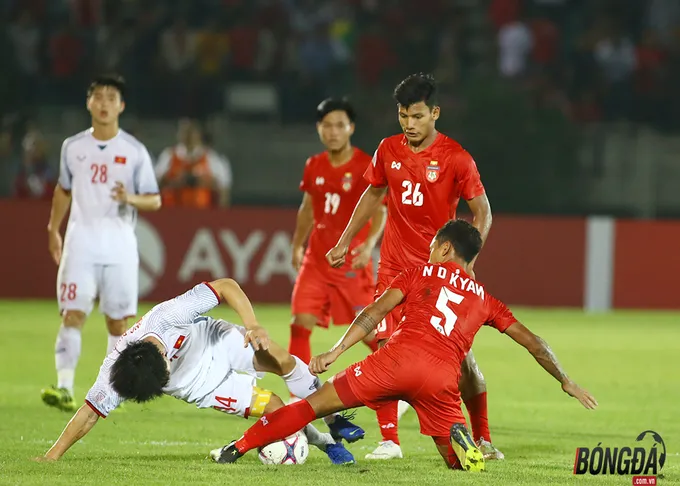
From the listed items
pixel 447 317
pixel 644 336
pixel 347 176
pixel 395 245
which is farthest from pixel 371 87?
pixel 447 317

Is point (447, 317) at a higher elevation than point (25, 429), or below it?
higher

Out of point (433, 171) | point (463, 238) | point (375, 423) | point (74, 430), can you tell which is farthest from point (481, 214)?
point (74, 430)

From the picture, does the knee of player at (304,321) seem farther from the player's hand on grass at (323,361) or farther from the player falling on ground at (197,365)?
the player's hand on grass at (323,361)

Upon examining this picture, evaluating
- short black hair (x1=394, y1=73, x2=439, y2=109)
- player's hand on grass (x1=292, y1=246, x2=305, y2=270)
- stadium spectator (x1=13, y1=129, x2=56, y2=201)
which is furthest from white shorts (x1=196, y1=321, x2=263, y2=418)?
stadium spectator (x1=13, y1=129, x2=56, y2=201)

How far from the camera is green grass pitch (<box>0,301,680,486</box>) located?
20.6 feet

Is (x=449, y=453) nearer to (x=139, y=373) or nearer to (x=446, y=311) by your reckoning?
(x=446, y=311)

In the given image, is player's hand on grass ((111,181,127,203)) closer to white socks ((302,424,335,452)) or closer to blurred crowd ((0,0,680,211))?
white socks ((302,424,335,452))

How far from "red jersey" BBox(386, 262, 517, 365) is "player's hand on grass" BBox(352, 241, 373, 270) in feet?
7.40

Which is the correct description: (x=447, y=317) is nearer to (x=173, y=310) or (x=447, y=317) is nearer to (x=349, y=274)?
(x=173, y=310)

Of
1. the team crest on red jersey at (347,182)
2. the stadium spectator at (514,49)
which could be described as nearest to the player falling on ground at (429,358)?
the team crest on red jersey at (347,182)

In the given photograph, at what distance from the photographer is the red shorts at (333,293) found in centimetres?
925

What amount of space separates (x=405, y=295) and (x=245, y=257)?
1068 cm

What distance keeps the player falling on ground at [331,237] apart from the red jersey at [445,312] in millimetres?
2534

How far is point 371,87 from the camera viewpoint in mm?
19219
